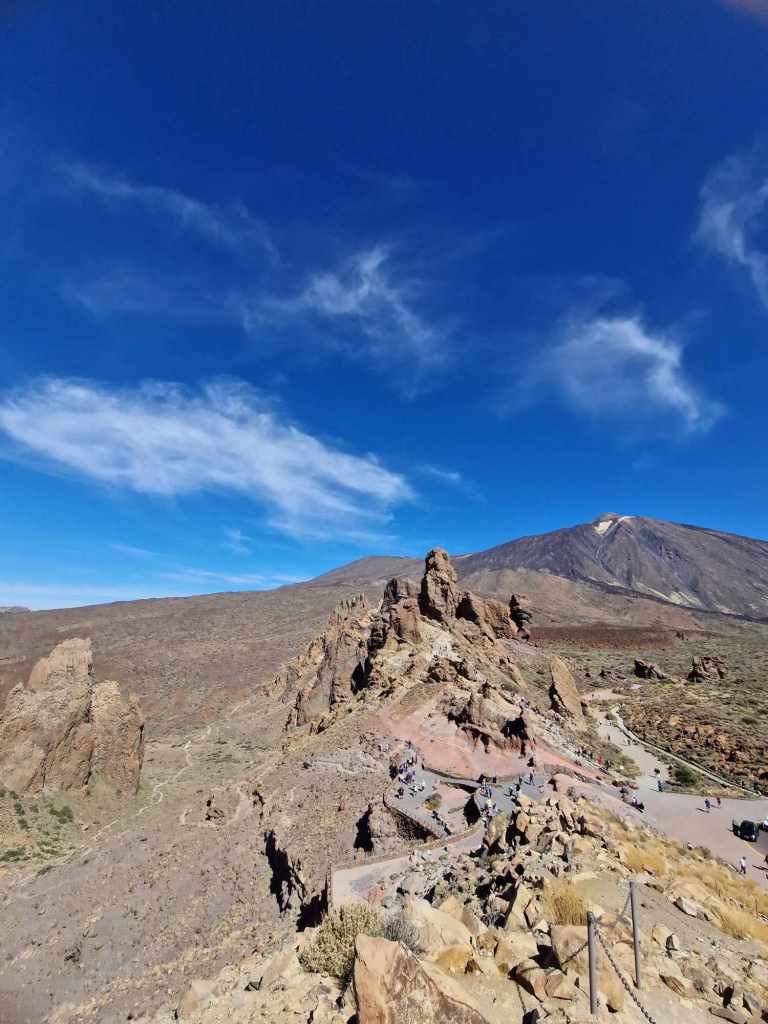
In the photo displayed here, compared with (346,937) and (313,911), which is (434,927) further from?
(313,911)

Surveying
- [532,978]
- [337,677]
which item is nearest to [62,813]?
[337,677]

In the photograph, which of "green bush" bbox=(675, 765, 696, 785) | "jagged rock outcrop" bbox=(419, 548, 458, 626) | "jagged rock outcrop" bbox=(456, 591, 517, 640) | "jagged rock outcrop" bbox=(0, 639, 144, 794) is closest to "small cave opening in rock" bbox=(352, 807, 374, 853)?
"jagged rock outcrop" bbox=(0, 639, 144, 794)

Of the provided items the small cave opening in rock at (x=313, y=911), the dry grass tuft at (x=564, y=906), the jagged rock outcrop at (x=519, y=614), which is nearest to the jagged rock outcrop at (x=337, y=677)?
the small cave opening in rock at (x=313, y=911)

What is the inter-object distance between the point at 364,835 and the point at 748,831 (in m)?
14.7

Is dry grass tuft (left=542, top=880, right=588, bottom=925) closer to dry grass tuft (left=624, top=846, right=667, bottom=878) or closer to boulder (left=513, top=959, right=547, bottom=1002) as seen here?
boulder (left=513, top=959, right=547, bottom=1002)

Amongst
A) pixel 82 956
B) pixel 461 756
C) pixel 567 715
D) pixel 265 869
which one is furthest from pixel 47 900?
pixel 567 715

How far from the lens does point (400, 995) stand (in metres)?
5.64

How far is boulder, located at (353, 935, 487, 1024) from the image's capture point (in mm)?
5477

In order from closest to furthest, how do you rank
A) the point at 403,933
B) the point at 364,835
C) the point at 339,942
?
the point at 403,933, the point at 339,942, the point at 364,835

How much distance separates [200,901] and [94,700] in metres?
17.0

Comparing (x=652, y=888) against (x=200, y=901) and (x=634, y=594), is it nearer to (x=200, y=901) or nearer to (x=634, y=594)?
(x=200, y=901)

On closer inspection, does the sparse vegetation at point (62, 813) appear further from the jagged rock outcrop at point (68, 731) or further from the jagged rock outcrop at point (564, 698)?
the jagged rock outcrop at point (564, 698)

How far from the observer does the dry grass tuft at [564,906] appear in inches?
315

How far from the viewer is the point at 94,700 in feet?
96.5
